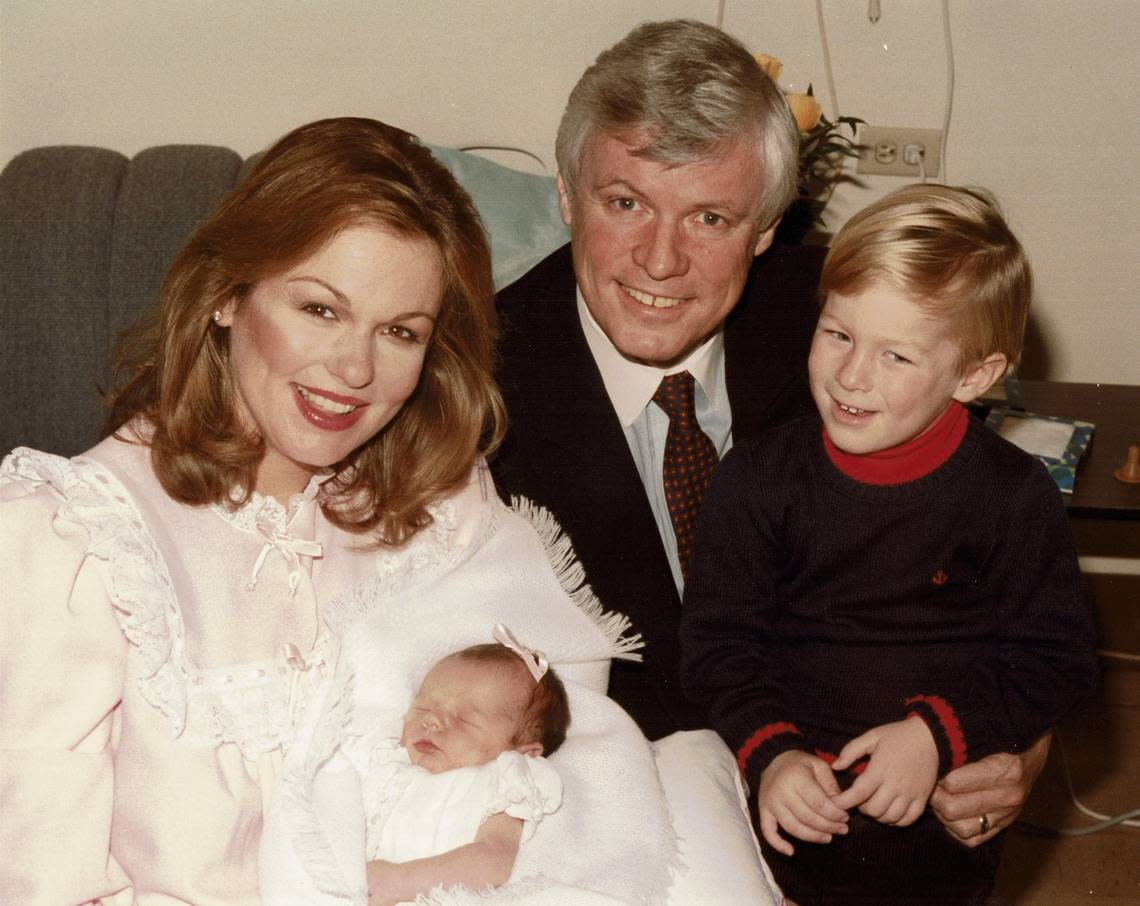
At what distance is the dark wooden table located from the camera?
2.17m

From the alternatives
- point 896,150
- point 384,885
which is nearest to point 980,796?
point 384,885

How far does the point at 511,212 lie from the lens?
6.81ft

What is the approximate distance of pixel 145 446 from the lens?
1.49 metres

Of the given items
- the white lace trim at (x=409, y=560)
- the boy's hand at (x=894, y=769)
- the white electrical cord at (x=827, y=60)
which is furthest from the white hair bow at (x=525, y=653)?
the white electrical cord at (x=827, y=60)

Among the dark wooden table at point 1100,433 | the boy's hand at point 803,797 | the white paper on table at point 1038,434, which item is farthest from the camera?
the white paper on table at point 1038,434

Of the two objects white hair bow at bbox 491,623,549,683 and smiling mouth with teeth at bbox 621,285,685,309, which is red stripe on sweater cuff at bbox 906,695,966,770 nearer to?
white hair bow at bbox 491,623,549,683

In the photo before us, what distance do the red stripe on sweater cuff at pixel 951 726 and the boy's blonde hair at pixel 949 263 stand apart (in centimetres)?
45

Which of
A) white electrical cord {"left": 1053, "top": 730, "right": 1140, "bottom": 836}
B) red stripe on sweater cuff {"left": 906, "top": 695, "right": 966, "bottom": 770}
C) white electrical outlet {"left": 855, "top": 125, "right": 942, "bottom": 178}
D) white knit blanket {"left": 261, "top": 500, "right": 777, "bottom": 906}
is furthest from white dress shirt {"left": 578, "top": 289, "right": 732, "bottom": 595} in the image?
white electrical cord {"left": 1053, "top": 730, "right": 1140, "bottom": 836}

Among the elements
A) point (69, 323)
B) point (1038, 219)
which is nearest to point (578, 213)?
point (69, 323)

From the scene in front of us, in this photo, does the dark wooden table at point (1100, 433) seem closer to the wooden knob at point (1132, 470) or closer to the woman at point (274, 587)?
the wooden knob at point (1132, 470)

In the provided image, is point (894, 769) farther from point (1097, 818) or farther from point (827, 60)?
point (827, 60)

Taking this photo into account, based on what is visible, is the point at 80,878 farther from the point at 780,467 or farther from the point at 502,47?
the point at 502,47

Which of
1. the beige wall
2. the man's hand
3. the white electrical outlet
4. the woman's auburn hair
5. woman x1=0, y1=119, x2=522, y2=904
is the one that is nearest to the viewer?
woman x1=0, y1=119, x2=522, y2=904

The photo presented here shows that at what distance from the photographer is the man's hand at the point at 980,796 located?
168 centimetres
